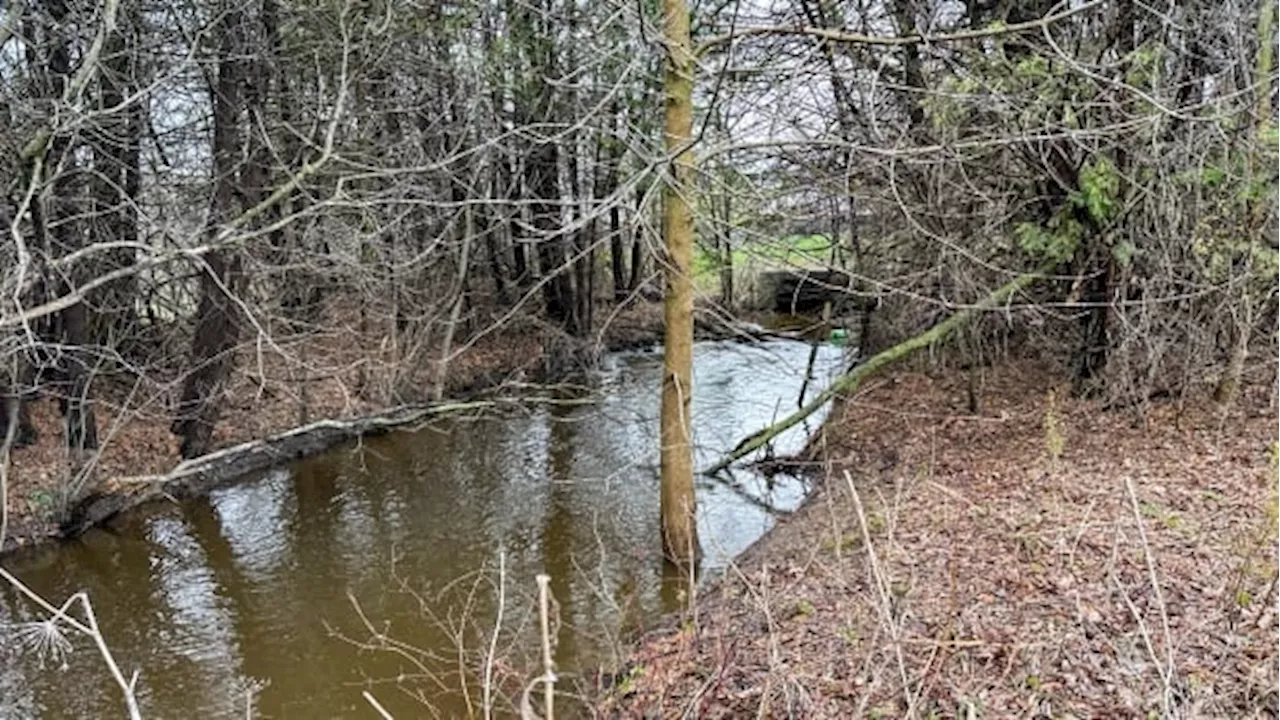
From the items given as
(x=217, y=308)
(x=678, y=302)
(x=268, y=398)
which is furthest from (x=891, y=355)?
(x=268, y=398)

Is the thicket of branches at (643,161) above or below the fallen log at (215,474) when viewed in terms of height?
above

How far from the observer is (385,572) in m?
8.36

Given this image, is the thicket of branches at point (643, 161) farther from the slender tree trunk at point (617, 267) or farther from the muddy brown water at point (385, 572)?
the slender tree trunk at point (617, 267)

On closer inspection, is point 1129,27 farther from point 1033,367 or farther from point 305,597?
point 305,597

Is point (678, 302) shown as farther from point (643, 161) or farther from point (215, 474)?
point (215, 474)

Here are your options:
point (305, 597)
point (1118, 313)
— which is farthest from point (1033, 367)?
point (305, 597)

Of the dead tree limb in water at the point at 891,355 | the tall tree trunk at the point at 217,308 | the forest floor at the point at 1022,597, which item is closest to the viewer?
the forest floor at the point at 1022,597

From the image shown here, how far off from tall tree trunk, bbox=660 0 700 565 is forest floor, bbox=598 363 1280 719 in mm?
673

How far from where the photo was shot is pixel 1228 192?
26.1 ft

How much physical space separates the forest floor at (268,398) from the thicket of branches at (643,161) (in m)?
0.20

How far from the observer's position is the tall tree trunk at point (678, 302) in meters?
7.34

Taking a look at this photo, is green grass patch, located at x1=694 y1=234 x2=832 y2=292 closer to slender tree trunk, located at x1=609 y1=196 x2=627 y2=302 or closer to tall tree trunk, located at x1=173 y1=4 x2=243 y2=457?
tall tree trunk, located at x1=173 y1=4 x2=243 y2=457

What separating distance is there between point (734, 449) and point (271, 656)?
17.2 ft

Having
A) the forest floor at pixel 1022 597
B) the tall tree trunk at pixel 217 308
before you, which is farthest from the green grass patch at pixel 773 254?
the tall tree trunk at pixel 217 308
